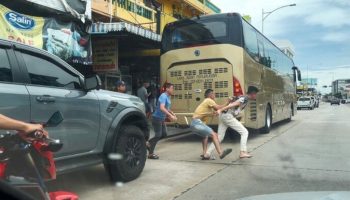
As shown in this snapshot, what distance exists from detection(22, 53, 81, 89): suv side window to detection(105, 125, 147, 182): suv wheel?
43.5 inches

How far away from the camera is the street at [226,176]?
6477mm

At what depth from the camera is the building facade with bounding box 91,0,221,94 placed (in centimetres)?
1444

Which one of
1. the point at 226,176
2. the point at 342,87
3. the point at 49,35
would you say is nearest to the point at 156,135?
the point at 226,176

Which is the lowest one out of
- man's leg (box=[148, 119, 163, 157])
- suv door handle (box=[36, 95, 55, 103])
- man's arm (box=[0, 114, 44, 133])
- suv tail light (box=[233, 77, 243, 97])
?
man's leg (box=[148, 119, 163, 157])

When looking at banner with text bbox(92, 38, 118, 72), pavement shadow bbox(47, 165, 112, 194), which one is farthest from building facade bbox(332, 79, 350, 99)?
pavement shadow bbox(47, 165, 112, 194)

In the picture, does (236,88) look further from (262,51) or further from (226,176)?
(226,176)

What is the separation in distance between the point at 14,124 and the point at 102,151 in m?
3.37

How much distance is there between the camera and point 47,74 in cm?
568

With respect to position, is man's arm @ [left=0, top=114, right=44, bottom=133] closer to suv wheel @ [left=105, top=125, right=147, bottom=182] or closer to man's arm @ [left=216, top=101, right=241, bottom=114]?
suv wheel @ [left=105, top=125, right=147, bottom=182]

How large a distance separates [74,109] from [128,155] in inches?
53.4

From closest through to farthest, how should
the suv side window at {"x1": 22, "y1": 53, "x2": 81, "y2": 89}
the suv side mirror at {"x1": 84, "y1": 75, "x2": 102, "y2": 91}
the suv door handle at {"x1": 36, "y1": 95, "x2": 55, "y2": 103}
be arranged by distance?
the suv door handle at {"x1": 36, "y1": 95, "x2": 55, "y2": 103} < the suv side window at {"x1": 22, "y1": 53, "x2": 81, "y2": 89} < the suv side mirror at {"x1": 84, "y1": 75, "x2": 102, "y2": 91}

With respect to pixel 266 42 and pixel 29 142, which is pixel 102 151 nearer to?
pixel 29 142

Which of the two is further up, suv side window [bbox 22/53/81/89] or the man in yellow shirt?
suv side window [bbox 22/53/81/89]

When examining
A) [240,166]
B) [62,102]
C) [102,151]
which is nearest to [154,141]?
[240,166]
